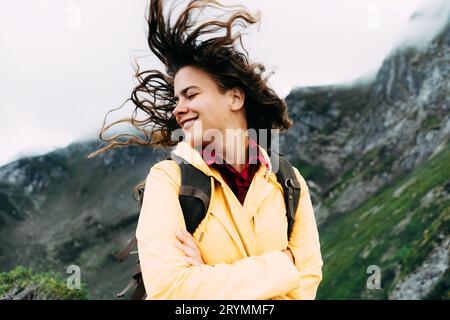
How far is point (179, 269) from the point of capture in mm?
4477

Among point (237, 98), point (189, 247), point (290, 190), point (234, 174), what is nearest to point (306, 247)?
point (290, 190)

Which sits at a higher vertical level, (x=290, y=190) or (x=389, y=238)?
(x=290, y=190)

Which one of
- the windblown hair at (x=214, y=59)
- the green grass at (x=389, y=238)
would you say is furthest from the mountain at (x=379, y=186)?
the windblown hair at (x=214, y=59)

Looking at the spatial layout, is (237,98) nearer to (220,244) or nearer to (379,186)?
(220,244)

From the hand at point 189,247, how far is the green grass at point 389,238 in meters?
75.0

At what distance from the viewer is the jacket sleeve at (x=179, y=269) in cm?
440

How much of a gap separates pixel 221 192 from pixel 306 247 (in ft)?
3.31

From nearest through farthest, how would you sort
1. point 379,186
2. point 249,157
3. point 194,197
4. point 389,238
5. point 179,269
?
1. point 179,269
2. point 194,197
3. point 249,157
4. point 389,238
5. point 379,186

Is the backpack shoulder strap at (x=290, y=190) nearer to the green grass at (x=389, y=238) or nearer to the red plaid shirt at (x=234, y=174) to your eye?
the red plaid shirt at (x=234, y=174)

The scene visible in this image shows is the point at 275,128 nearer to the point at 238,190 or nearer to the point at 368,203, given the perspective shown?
the point at 238,190

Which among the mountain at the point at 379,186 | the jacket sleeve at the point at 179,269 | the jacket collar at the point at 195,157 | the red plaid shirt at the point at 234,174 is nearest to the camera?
the jacket sleeve at the point at 179,269
